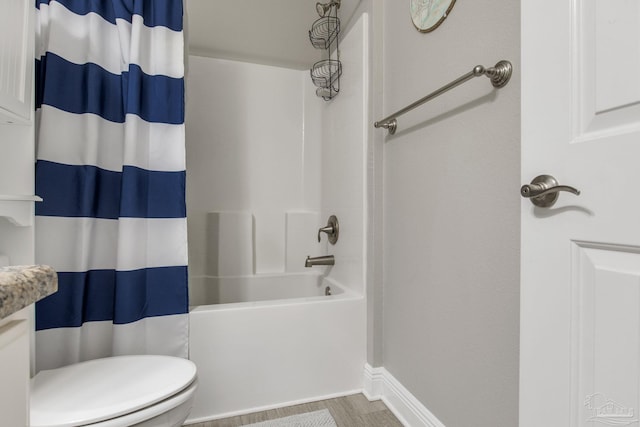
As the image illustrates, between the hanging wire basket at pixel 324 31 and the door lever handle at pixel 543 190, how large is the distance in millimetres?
1649

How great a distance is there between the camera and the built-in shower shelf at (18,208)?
3.01 feet

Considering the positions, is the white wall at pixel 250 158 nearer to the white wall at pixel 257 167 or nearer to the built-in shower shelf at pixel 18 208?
the white wall at pixel 257 167

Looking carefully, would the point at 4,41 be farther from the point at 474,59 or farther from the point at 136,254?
the point at 474,59

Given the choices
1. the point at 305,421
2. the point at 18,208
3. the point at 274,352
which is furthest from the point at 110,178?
the point at 305,421

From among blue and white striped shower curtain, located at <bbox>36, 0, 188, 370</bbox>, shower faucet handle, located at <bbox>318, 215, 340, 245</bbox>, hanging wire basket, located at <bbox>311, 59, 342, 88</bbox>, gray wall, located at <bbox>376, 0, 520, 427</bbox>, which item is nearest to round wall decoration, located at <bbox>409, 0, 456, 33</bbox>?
gray wall, located at <bbox>376, 0, 520, 427</bbox>

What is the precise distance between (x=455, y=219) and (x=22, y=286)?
1067mm

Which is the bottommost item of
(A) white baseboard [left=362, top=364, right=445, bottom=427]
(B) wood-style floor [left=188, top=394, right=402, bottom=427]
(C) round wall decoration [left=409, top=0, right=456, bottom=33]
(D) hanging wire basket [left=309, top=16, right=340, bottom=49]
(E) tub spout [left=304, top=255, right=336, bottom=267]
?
(B) wood-style floor [left=188, top=394, right=402, bottom=427]

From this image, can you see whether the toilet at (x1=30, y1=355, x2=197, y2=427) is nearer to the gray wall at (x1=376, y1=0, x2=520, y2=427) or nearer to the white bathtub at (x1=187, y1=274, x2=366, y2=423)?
the white bathtub at (x1=187, y1=274, x2=366, y2=423)

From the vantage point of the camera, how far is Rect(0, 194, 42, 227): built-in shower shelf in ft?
3.01

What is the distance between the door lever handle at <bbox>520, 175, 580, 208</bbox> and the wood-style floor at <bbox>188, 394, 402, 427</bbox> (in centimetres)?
112

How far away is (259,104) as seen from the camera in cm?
229

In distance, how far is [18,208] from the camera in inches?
38.4

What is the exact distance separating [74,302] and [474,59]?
1634mm

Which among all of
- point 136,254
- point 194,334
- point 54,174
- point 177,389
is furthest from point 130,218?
point 177,389
